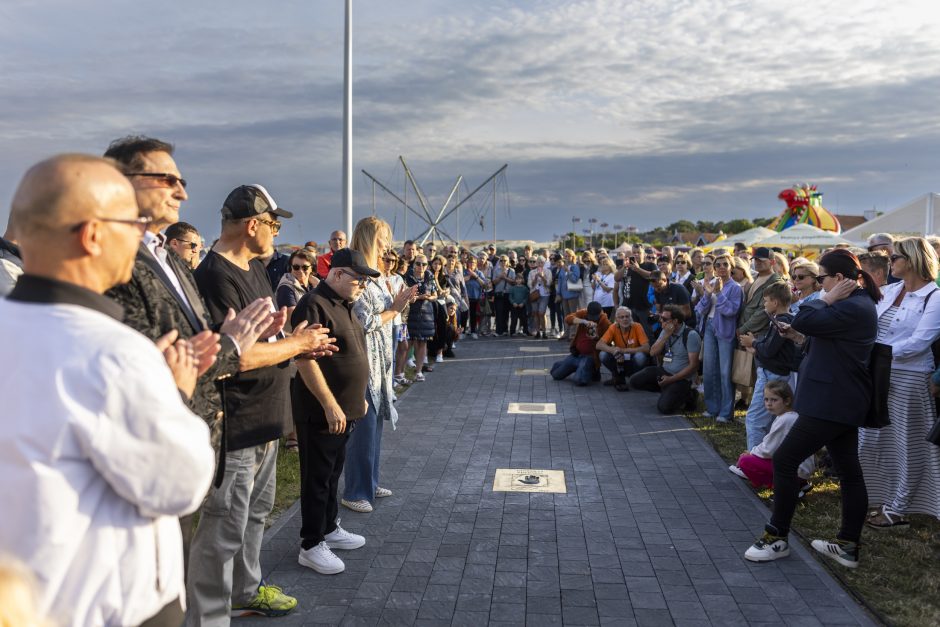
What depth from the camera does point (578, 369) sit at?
12.4 meters

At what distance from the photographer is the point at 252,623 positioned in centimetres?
405

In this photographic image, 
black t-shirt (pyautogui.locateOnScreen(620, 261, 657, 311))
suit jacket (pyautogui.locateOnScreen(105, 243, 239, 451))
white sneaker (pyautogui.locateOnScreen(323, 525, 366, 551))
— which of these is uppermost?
suit jacket (pyautogui.locateOnScreen(105, 243, 239, 451))

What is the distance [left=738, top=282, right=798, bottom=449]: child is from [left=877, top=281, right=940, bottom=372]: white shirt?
0.88 m

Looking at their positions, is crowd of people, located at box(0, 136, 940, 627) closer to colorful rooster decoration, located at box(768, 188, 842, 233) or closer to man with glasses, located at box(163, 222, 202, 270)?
man with glasses, located at box(163, 222, 202, 270)

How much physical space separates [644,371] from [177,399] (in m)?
10.3

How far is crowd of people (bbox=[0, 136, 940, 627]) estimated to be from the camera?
1603 millimetres

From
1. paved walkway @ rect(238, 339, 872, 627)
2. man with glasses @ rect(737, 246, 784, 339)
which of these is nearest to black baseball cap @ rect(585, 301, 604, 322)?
man with glasses @ rect(737, 246, 784, 339)

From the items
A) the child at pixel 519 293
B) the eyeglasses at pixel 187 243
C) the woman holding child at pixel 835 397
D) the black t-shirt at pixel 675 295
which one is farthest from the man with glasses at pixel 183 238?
the child at pixel 519 293

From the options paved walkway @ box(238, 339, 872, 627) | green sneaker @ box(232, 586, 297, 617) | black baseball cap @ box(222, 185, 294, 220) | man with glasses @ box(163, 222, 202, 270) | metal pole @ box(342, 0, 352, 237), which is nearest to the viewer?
black baseball cap @ box(222, 185, 294, 220)

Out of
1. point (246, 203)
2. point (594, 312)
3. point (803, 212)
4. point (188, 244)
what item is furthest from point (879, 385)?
point (803, 212)

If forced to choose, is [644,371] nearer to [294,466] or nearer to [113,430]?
[294,466]

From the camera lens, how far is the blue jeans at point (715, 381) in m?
9.41

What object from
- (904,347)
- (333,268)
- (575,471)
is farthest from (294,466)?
(904,347)

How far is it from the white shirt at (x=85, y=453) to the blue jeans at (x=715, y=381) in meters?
8.61
